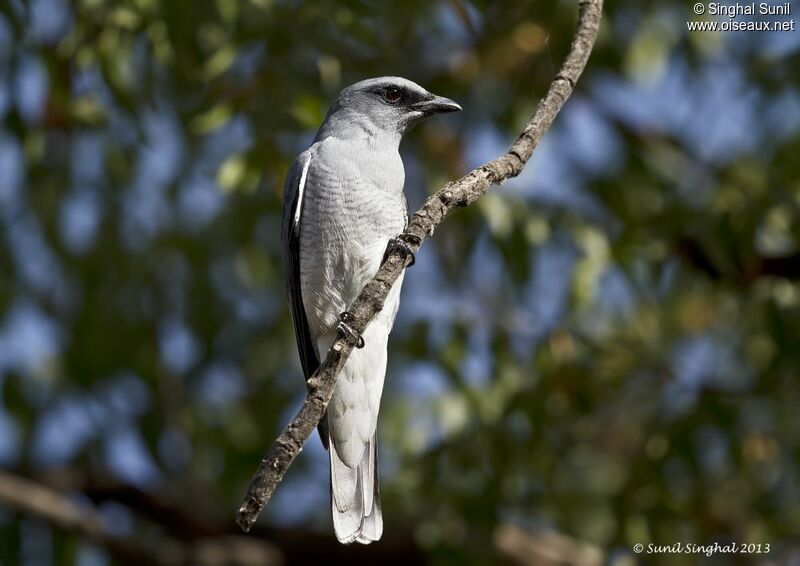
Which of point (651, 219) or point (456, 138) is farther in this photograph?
point (456, 138)

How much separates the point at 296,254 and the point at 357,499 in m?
0.95

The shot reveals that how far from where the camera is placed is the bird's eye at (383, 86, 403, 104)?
13.5 ft

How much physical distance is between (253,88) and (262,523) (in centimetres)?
251

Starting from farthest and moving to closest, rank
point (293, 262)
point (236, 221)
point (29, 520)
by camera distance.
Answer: point (29, 520) → point (236, 221) → point (293, 262)

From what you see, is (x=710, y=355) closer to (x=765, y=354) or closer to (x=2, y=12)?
(x=765, y=354)

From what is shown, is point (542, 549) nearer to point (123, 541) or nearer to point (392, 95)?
point (123, 541)

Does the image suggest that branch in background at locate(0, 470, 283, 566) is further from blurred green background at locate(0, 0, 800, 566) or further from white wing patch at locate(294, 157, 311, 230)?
white wing patch at locate(294, 157, 311, 230)

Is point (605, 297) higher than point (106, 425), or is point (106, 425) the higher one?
point (605, 297)

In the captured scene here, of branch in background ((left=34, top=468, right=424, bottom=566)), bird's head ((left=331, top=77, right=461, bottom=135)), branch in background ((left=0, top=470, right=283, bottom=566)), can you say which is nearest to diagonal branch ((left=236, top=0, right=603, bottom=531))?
bird's head ((left=331, top=77, right=461, bottom=135))

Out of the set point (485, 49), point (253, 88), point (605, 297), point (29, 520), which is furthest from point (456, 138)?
point (29, 520)

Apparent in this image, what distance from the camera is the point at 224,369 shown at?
6.36 meters

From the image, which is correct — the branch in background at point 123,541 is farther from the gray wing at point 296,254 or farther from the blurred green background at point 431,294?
the gray wing at point 296,254

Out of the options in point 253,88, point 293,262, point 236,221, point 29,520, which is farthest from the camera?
point 29,520

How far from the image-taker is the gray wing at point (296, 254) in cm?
380
